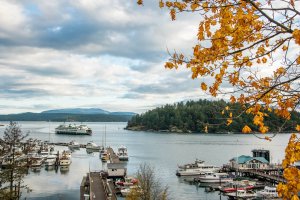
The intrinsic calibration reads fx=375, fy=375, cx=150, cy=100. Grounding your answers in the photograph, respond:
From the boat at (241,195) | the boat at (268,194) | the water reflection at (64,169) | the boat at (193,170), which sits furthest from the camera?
the water reflection at (64,169)

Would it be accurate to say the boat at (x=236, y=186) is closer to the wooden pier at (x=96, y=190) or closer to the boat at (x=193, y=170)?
the boat at (x=193, y=170)

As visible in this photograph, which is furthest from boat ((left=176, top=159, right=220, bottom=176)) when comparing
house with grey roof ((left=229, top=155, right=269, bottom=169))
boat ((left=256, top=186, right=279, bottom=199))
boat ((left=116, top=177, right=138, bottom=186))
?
boat ((left=256, top=186, right=279, bottom=199))

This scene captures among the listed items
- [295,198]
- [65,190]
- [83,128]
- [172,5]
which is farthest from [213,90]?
[83,128]

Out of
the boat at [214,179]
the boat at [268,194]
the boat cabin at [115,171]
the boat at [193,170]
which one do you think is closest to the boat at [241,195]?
the boat at [268,194]

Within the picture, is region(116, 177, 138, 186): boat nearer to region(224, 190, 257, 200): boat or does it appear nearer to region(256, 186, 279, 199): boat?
region(224, 190, 257, 200): boat

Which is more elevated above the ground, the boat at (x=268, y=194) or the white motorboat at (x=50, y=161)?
the white motorboat at (x=50, y=161)

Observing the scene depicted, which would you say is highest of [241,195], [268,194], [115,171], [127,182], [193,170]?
[115,171]

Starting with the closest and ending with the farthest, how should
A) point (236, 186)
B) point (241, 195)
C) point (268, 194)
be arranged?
point (268, 194)
point (241, 195)
point (236, 186)

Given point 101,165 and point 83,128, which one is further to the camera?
point 83,128

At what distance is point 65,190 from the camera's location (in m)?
51.5

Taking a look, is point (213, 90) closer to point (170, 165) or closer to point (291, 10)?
point (291, 10)

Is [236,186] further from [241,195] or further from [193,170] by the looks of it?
[193,170]

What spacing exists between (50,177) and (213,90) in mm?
61839

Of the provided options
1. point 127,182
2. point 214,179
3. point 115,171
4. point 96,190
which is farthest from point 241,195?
point 115,171
